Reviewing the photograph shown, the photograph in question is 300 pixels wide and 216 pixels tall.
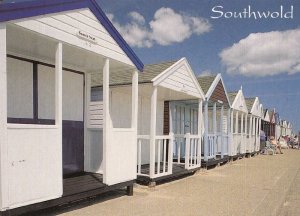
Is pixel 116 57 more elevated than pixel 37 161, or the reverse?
pixel 116 57

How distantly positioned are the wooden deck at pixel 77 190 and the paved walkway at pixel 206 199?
1.03 ft

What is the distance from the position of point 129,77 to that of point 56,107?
3.88m

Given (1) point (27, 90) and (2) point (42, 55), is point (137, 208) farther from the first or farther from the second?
(2) point (42, 55)

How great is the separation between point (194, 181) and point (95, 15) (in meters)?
5.99

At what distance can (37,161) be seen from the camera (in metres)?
4.96

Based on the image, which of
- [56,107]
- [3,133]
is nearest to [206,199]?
[56,107]

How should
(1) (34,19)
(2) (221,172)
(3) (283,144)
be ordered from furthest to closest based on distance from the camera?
(3) (283,144), (2) (221,172), (1) (34,19)

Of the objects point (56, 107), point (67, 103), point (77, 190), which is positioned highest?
point (67, 103)

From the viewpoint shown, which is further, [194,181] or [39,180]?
[194,181]

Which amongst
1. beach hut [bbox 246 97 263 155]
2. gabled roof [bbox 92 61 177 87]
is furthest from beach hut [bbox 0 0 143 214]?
beach hut [bbox 246 97 263 155]

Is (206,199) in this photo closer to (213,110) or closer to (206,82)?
(213,110)

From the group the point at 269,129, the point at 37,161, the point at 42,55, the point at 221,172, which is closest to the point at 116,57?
the point at 42,55

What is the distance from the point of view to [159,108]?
40.9ft

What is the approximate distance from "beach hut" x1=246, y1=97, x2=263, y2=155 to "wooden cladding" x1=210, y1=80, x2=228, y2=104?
6086mm
